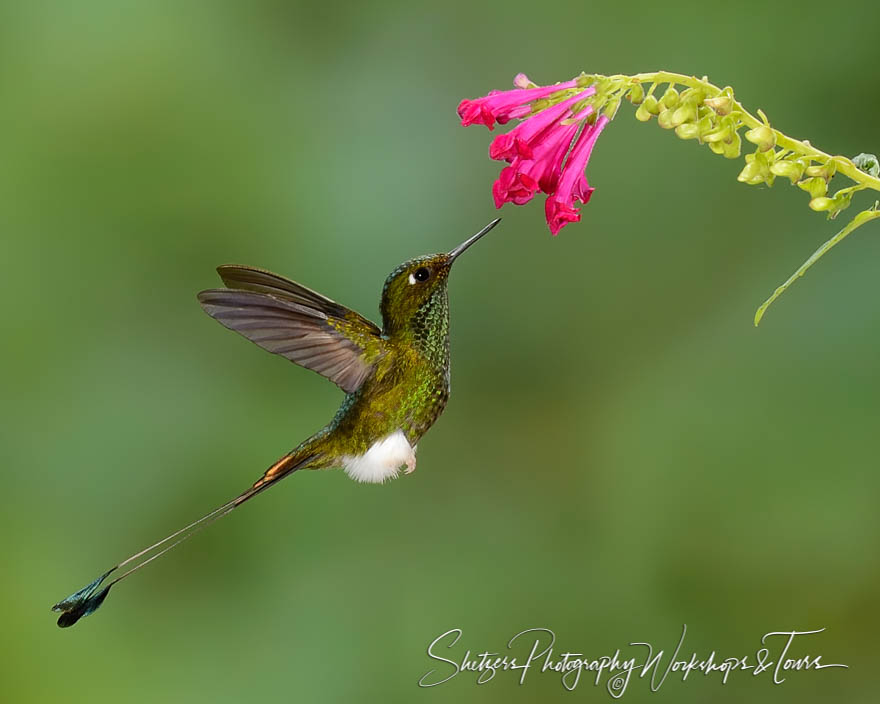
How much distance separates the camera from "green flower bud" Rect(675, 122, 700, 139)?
42.3 inches

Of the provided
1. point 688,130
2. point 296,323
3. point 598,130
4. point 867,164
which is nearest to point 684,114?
point 688,130

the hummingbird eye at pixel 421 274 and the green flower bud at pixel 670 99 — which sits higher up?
the green flower bud at pixel 670 99

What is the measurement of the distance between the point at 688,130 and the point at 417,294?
0.45 meters

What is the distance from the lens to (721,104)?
105 cm

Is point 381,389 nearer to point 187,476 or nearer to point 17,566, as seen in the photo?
point 187,476

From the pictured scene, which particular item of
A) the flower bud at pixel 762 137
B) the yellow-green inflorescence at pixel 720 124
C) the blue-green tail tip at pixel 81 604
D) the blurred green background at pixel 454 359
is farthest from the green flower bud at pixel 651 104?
the blurred green background at pixel 454 359

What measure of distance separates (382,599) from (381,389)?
158 centimetres

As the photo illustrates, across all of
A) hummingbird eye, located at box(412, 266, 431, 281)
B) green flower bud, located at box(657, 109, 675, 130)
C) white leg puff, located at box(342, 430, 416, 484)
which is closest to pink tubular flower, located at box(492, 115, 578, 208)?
green flower bud, located at box(657, 109, 675, 130)

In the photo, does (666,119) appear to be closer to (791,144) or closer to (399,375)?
(791,144)

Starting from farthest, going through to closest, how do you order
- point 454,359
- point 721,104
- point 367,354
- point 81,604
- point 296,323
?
point 454,359 < point 367,354 < point 296,323 < point 81,604 < point 721,104

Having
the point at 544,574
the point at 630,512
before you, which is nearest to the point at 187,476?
the point at 544,574

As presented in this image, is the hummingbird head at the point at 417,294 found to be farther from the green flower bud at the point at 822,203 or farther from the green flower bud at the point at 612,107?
the green flower bud at the point at 822,203

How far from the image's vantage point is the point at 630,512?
2900mm

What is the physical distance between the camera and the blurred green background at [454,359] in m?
2.80
